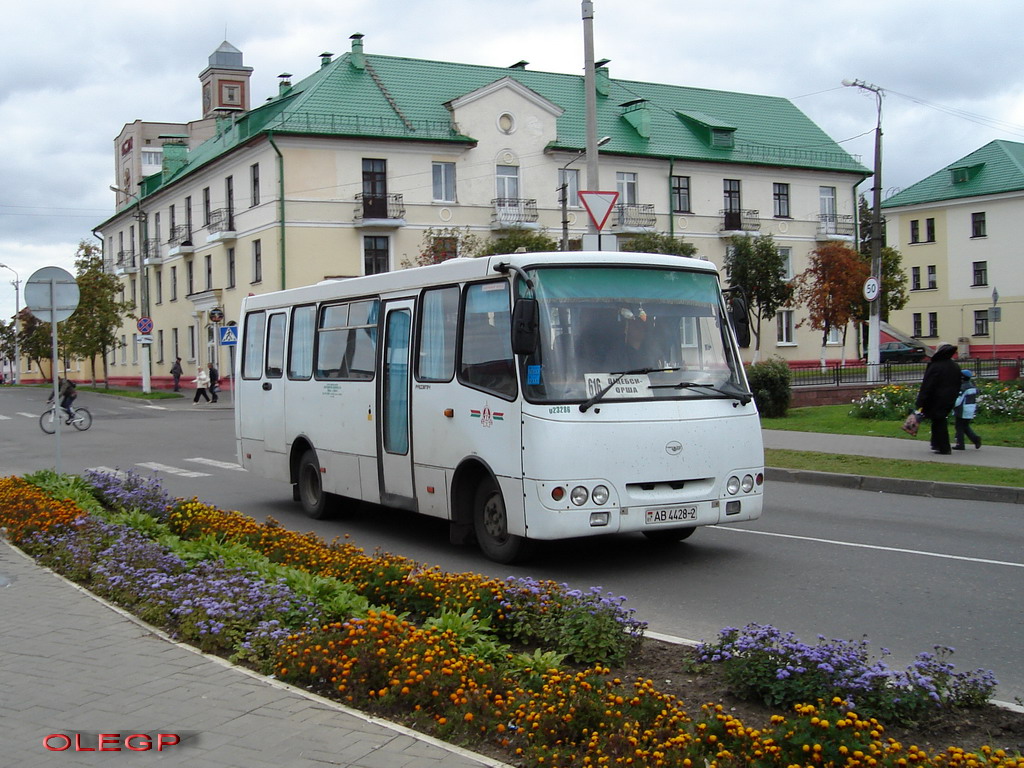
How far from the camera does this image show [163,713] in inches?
211

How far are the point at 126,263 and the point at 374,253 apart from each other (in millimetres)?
30106

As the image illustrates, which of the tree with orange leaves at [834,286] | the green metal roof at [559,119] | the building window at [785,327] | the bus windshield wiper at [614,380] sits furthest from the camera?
the building window at [785,327]

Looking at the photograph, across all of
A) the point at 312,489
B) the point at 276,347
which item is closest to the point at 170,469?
the point at 276,347

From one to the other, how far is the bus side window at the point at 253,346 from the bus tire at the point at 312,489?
168 cm

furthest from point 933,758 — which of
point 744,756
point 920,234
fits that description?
point 920,234

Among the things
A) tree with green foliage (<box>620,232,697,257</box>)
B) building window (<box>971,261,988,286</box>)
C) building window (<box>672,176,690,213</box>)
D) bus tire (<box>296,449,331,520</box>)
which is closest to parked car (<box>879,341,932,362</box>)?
building window (<box>971,261,988,286</box>)

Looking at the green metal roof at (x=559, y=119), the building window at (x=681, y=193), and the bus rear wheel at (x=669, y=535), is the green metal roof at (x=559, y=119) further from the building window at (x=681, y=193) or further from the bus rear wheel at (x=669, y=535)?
the bus rear wheel at (x=669, y=535)

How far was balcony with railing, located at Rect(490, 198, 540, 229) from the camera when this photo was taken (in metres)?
48.8

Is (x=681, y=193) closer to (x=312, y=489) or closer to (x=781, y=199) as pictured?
(x=781, y=199)

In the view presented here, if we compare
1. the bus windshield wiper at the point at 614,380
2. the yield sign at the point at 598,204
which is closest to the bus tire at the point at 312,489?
the bus windshield wiper at the point at 614,380

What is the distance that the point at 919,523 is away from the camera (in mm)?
11922

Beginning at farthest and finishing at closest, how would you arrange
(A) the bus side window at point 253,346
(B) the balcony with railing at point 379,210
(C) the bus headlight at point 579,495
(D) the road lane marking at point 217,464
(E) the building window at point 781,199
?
(E) the building window at point 781,199
(B) the balcony with railing at point 379,210
(D) the road lane marking at point 217,464
(A) the bus side window at point 253,346
(C) the bus headlight at point 579,495

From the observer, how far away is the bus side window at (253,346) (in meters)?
14.5

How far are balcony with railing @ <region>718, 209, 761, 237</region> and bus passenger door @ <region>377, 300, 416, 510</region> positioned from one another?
45.3 meters
